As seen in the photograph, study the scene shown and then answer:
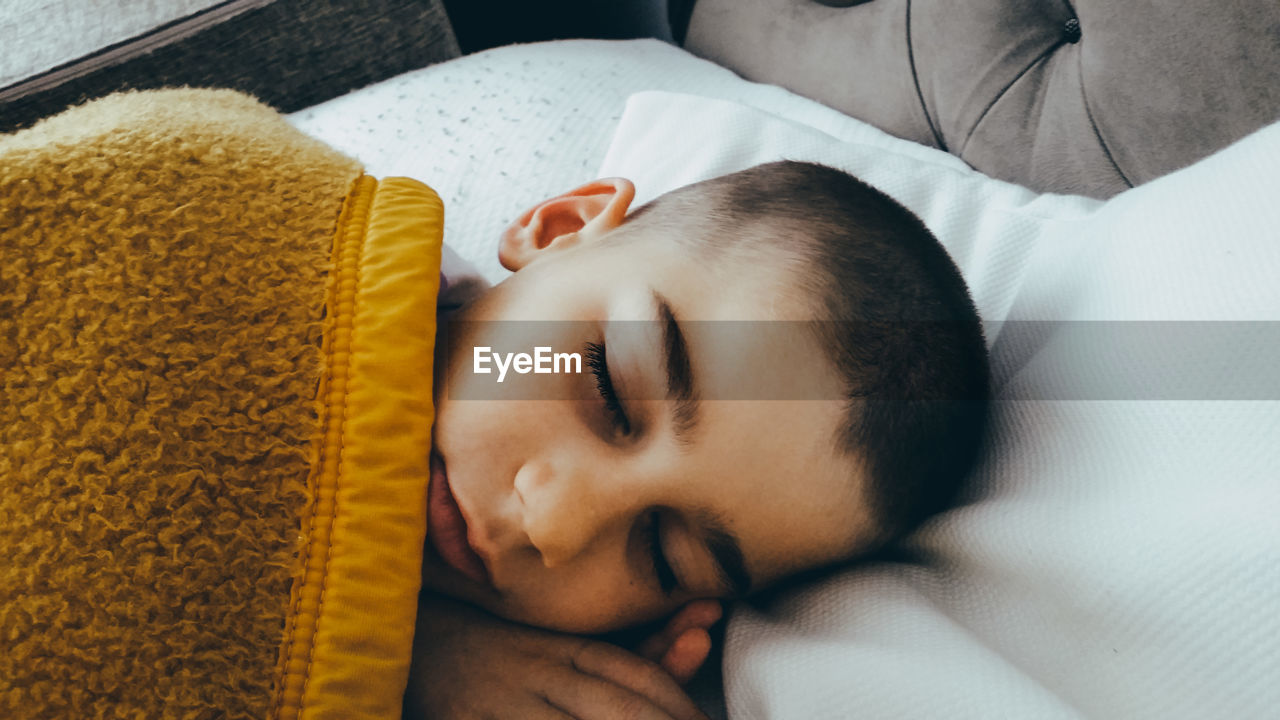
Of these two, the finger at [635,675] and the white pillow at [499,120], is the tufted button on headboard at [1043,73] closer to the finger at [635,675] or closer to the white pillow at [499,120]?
the white pillow at [499,120]

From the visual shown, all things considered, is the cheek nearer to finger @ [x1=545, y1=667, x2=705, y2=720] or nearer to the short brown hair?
finger @ [x1=545, y1=667, x2=705, y2=720]

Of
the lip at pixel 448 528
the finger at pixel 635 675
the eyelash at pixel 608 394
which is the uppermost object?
the eyelash at pixel 608 394

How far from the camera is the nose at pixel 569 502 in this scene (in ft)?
1.59

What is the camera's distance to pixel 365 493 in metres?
0.46

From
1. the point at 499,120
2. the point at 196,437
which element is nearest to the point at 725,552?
the point at 196,437

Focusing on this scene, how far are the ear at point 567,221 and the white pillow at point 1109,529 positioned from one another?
1.23 ft

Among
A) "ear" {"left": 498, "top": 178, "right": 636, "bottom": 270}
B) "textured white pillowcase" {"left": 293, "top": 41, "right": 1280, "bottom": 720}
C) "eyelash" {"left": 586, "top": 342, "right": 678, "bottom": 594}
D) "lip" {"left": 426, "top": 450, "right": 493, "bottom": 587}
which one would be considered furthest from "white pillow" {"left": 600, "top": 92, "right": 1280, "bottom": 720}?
"ear" {"left": 498, "top": 178, "right": 636, "bottom": 270}

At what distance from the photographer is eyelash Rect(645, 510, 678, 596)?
543 millimetres

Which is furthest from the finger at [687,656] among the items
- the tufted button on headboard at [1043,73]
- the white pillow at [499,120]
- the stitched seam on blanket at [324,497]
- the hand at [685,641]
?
the tufted button on headboard at [1043,73]

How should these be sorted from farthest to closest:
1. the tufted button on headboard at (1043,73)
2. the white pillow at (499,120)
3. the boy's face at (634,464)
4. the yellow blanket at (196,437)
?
the white pillow at (499,120) < the tufted button on headboard at (1043,73) < the boy's face at (634,464) < the yellow blanket at (196,437)

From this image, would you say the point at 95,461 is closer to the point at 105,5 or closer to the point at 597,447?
the point at 597,447

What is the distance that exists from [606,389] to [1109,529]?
355mm

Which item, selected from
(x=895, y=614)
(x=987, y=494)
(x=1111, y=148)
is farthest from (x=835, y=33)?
(x=895, y=614)

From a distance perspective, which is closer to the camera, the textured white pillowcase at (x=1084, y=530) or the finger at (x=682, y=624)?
the textured white pillowcase at (x=1084, y=530)
